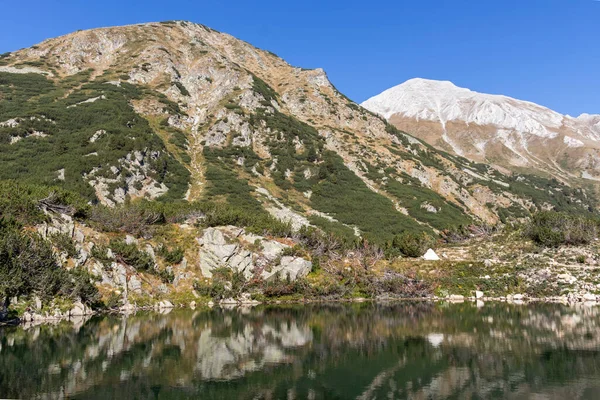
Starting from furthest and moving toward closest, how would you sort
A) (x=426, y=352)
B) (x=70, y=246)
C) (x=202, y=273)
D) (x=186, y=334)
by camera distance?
(x=202, y=273), (x=70, y=246), (x=186, y=334), (x=426, y=352)

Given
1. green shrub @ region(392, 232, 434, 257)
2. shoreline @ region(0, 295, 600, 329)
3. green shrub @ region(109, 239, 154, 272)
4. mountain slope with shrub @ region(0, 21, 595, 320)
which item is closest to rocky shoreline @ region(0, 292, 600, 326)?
shoreline @ region(0, 295, 600, 329)

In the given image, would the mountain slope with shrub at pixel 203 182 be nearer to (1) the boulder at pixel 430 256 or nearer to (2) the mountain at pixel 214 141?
(2) the mountain at pixel 214 141

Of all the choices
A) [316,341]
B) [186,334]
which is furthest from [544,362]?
[186,334]

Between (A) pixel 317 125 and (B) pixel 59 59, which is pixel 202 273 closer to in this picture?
(A) pixel 317 125

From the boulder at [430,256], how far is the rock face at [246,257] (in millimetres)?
16385

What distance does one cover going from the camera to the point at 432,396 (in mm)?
15938

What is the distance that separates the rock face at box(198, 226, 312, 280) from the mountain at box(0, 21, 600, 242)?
96.1ft

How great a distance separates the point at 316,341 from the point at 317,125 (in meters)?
122

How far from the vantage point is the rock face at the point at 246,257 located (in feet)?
158

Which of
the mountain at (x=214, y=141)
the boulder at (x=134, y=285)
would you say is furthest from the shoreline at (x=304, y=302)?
the mountain at (x=214, y=141)

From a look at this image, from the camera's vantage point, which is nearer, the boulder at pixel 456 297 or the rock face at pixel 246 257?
the rock face at pixel 246 257

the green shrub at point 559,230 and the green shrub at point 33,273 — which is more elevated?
the green shrub at point 559,230

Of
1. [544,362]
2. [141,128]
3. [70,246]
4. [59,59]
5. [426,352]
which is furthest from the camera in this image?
[59,59]

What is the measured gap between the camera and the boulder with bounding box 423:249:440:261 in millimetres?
57281
